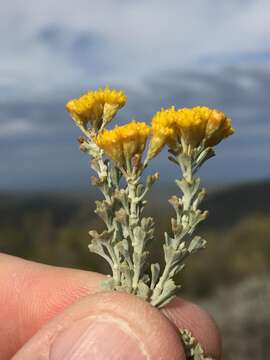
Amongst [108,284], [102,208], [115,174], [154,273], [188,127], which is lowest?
[108,284]

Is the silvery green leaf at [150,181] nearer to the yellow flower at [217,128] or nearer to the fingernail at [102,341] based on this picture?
the yellow flower at [217,128]

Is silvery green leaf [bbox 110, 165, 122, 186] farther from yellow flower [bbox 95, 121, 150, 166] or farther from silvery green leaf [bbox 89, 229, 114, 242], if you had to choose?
silvery green leaf [bbox 89, 229, 114, 242]

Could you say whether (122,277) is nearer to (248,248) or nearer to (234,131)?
(234,131)

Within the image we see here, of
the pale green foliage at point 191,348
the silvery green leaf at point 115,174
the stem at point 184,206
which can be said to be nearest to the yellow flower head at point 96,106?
the silvery green leaf at point 115,174

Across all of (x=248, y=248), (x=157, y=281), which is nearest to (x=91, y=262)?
(x=248, y=248)

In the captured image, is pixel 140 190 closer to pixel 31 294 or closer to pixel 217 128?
pixel 217 128

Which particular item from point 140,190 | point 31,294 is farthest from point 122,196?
point 31,294
